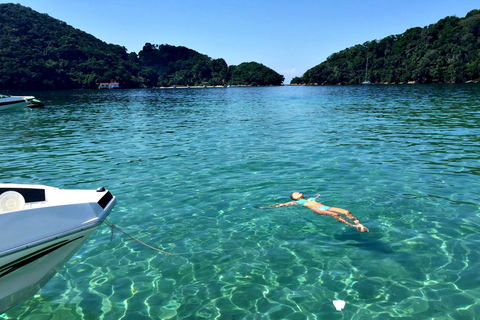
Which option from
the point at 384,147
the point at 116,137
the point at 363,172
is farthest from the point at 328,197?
the point at 116,137

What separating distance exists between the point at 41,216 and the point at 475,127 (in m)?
25.9

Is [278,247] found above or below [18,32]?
below

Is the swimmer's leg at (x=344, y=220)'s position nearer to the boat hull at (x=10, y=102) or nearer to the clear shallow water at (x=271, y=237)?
the clear shallow water at (x=271, y=237)

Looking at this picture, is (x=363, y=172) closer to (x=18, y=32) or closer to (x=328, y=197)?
(x=328, y=197)

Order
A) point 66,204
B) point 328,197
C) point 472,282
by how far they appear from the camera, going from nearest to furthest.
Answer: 1. point 66,204
2. point 472,282
3. point 328,197

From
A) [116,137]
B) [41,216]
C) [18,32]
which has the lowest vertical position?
[116,137]

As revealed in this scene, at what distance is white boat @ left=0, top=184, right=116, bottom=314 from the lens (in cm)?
467

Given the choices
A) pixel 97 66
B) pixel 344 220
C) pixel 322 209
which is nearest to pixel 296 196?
pixel 322 209

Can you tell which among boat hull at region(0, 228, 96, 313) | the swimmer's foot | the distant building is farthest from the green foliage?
the swimmer's foot

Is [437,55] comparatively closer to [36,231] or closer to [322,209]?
[322,209]

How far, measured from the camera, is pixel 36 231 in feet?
16.0

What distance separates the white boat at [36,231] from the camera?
4.67m

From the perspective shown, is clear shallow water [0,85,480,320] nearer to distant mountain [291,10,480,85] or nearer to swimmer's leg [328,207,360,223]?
swimmer's leg [328,207,360,223]

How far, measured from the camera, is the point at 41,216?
4996 millimetres
